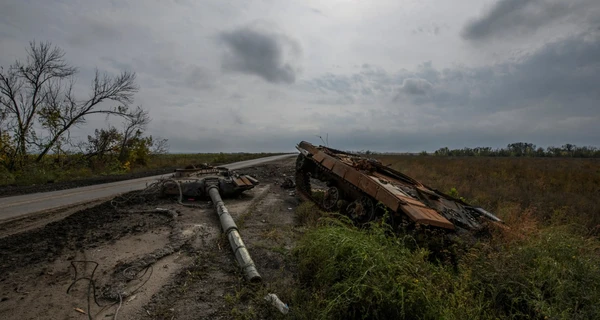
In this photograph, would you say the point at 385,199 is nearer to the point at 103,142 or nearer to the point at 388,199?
the point at 388,199

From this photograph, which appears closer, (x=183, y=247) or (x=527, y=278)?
(x=527, y=278)

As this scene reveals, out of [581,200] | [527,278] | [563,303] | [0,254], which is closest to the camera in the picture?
[563,303]

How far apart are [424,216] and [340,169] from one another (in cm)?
328

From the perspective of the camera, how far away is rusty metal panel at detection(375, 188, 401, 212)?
607 centimetres

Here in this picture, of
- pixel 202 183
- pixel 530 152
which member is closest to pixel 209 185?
pixel 202 183

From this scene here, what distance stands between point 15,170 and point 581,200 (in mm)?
24202

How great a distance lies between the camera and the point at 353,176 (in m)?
7.83

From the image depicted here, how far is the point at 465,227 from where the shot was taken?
6.23 m

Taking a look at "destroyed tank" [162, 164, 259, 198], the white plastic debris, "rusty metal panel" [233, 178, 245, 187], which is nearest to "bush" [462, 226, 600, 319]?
the white plastic debris

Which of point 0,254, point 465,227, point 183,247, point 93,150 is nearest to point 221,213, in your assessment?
point 183,247

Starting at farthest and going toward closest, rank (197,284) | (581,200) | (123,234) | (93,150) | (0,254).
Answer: (93,150), (581,200), (123,234), (0,254), (197,284)

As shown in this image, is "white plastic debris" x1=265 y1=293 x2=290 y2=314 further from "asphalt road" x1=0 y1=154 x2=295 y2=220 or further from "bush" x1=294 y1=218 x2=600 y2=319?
"asphalt road" x1=0 y1=154 x2=295 y2=220

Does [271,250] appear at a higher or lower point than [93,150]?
lower

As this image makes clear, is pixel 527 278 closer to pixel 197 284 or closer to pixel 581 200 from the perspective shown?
pixel 197 284
